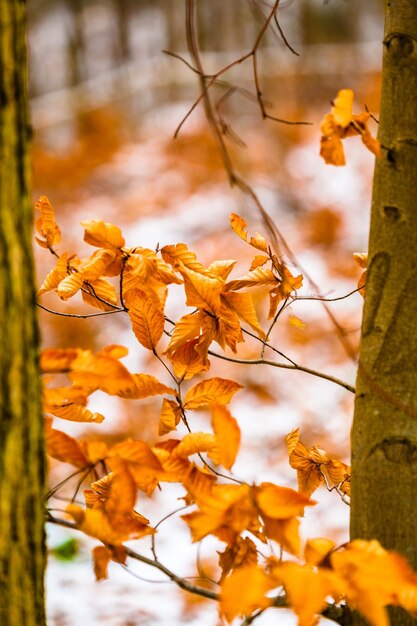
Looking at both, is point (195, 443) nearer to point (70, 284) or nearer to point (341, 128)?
point (70, 284)

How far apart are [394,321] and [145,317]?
0.31m

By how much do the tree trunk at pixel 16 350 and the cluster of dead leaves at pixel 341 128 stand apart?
1.05ft

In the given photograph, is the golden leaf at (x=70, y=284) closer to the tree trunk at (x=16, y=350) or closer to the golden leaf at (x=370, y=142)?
the tree trunk at (x=16, y=350)

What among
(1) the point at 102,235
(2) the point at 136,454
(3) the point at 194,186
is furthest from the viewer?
(3) the point at 194,186

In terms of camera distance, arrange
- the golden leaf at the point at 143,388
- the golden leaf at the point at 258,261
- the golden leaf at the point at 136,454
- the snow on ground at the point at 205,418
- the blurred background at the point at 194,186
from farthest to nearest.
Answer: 1. the blurred background at the point at 194,186
2. the snow on ground at the point at 205,418
3. the golden leaf at the point at 258,261
4. the golden leaf at the point at 143,388
5. the golden leaf at the point at 136,454

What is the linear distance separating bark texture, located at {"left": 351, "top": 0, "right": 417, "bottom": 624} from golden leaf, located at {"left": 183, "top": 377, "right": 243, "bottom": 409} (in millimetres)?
166

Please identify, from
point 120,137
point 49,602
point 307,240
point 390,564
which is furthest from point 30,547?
point 120,137

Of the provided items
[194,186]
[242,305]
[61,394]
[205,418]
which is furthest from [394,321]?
[194,186]

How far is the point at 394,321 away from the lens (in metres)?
0.80

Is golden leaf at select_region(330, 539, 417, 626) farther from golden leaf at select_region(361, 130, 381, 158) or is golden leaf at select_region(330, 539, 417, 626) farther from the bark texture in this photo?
golden leaf at select_region(361, 130, 381, 158)

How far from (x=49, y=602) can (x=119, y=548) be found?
195cm

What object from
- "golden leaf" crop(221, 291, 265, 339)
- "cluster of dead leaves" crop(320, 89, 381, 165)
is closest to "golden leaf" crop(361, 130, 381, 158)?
"cluster of dead leaves" crop(320, 89, 381, 165)

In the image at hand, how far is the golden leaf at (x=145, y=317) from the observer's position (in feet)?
2.86

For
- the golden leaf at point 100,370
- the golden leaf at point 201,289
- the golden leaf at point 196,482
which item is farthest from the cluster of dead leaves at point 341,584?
the golden leaf at point 201,289
